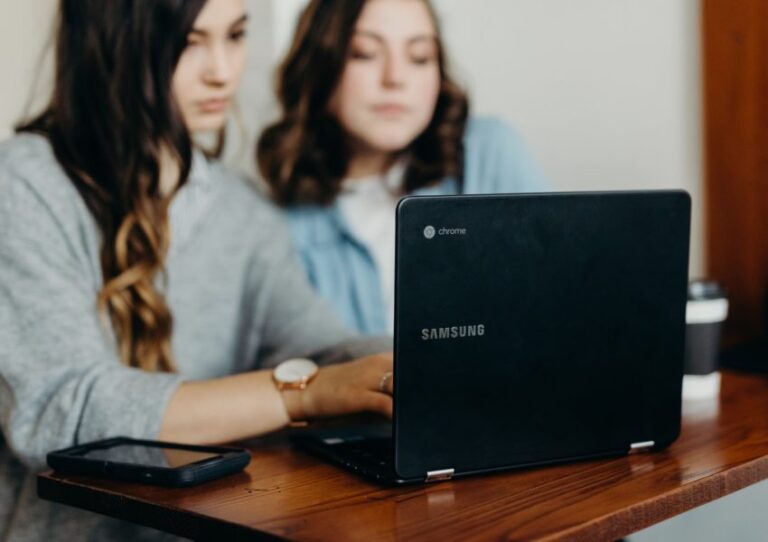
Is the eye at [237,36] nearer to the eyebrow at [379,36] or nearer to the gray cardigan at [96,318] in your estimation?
the gray cardigan at [96,318]

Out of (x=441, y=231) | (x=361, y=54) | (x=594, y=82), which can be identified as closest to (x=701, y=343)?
(x=441, y=231)

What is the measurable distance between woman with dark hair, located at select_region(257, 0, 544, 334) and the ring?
0.78 metres

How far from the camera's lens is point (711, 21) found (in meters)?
1.91

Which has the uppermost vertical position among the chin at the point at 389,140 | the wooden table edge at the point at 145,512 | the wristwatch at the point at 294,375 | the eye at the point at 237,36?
the eye at the point at 237,36

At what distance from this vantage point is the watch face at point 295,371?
111 centimetres

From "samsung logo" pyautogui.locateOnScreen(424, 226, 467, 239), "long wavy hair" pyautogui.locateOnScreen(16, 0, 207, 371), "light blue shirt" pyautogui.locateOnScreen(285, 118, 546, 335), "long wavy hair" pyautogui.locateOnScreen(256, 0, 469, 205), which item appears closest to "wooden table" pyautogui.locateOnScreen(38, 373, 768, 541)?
"samsung logo" pyautogui.locateOnScreen(424, 226, 467, 239)

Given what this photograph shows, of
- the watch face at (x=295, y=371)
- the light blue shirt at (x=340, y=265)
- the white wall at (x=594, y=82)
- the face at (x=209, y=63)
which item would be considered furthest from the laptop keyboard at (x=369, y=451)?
the white wall at (x=594, y=82)

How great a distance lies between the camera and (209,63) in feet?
4.66

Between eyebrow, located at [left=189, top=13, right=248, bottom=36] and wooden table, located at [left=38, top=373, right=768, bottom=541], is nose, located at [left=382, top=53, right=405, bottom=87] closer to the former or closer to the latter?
eyebrow, located at [left=189, top=13, right=248, bottom=36]

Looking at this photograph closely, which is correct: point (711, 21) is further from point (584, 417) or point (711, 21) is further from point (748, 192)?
point (584, 417)

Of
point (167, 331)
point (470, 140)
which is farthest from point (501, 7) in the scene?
point (167, 331)

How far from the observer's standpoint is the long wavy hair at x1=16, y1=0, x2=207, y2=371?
4.44 ft

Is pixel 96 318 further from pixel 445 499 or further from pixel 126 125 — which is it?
pixel 445 499

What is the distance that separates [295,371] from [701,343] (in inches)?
18.5
